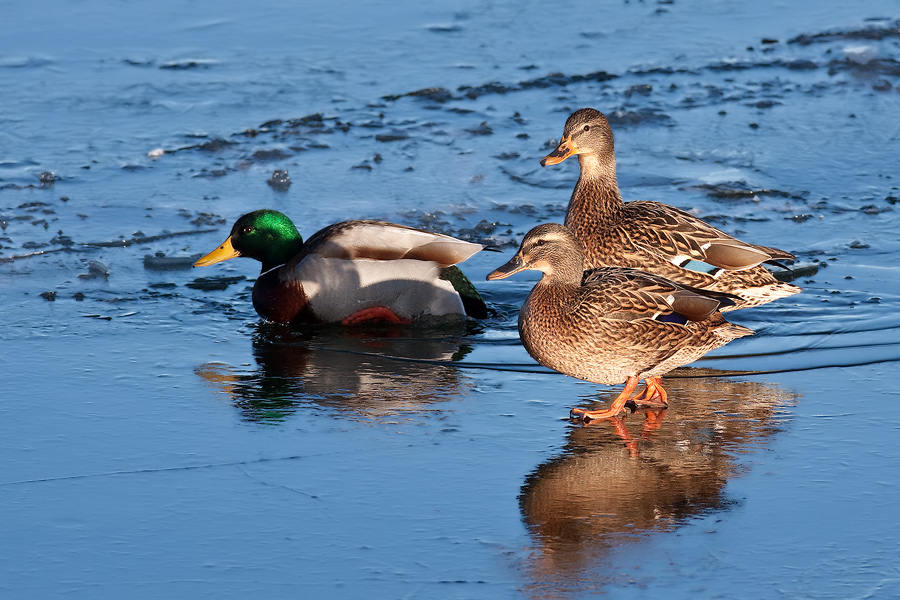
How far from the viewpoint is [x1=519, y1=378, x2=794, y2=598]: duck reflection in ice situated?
3666 millimetres

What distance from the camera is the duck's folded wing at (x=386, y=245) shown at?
245 inches

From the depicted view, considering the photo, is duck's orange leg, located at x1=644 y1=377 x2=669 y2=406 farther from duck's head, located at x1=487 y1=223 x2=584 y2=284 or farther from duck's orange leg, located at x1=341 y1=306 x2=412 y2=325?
duck's orange leg, located at x1=341 y1=306 x2=412 y2=325

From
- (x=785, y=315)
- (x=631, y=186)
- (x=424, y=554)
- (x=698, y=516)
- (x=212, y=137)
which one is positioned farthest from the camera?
(x=212, y=137)

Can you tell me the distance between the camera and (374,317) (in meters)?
6.27

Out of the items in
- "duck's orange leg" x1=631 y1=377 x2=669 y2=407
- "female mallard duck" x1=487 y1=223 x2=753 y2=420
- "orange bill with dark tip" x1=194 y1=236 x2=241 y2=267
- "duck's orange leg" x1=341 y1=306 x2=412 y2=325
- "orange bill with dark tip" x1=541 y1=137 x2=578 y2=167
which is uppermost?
"orange bill with dark tip" x1=541 y1=137 x2=578 y2=167

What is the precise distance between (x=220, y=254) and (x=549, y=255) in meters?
2.24

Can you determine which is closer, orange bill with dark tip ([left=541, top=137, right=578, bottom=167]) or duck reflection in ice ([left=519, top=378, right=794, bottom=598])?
duck reflection in ice ([left=519, top=378, right=794, bottom=598])

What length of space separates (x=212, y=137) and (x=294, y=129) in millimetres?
614

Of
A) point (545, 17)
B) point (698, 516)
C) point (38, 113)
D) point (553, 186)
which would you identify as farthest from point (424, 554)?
point (545, 17)

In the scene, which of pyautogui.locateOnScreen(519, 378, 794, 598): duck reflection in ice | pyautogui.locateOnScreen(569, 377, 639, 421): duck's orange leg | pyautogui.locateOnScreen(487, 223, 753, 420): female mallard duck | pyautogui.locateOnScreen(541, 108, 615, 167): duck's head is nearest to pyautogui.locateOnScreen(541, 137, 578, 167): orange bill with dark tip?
pyautogui.locateOnScreen(541, 108, 615, 167): duck's head

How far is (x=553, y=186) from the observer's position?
8336 millimetres

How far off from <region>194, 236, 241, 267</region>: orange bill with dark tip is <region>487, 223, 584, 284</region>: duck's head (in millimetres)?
2006

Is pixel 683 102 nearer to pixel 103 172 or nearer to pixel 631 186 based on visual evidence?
pixel 631 186

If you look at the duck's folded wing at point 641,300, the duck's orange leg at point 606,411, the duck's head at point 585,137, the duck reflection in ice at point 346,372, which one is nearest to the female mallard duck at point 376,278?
the duck reflection in ice at point 346,372
